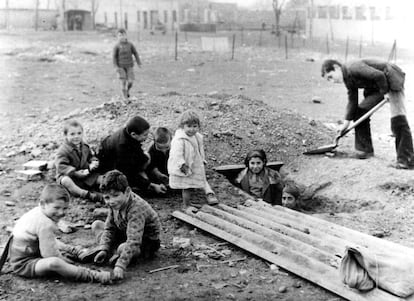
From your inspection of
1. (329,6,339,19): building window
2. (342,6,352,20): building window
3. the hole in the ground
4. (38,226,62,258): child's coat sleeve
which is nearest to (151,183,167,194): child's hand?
the hole in the ground

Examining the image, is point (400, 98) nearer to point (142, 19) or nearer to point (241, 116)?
point (241, 116)

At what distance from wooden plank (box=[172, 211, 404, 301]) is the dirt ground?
0.21 ft

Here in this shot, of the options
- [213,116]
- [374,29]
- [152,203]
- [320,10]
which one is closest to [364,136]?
[213,116]

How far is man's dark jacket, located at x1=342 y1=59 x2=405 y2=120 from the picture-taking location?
303 inches

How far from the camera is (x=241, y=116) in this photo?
9000 millimetres

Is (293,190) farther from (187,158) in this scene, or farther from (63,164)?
(63,164)

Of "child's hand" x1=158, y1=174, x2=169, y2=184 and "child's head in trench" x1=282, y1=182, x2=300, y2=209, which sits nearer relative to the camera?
"child's hand" x1=158, y1=174, x2=169, y2=184

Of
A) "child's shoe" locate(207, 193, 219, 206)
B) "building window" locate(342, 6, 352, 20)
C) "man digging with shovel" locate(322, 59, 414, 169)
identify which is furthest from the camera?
"building window" locate(342, 6, 352, 20)

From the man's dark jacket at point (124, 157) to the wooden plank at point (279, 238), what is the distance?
0.88 meters

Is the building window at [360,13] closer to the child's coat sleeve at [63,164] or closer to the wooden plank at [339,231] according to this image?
the wooden plank at [339,231]

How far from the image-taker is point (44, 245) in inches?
171

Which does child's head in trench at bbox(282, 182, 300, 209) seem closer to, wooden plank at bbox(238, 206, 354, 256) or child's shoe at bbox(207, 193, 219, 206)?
wooden plank at bbox(238, 206, 354, 256)

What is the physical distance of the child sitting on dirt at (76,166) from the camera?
638 cm

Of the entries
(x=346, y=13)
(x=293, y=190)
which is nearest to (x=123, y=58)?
(x=293, y=190)
